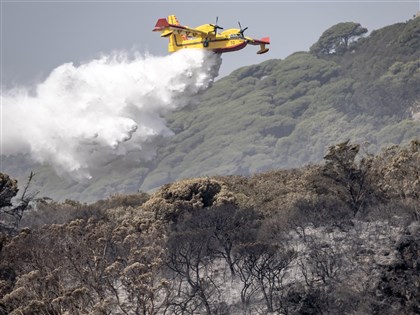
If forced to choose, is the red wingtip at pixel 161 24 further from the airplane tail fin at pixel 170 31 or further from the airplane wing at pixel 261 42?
the airplane wing at pixel 261 42

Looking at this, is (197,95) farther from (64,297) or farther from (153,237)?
(64,297)

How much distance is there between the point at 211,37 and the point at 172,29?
3.68 meters

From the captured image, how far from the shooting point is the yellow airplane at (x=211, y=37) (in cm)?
6612

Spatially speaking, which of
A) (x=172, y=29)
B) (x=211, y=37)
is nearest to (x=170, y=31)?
(x=172, y=29)

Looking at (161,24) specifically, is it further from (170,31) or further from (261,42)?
(261,42)

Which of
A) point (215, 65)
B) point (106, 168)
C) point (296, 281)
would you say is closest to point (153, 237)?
point (296, 281)

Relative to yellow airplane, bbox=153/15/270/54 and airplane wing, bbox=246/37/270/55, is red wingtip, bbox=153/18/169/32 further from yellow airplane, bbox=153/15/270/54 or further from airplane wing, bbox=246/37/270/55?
airplane wing, bbox=246/37/270/55

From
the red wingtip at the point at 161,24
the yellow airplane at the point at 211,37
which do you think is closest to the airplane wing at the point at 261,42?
the yellow airplane at the point at 211,37

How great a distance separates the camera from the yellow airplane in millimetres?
66125

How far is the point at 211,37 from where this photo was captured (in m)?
67.2

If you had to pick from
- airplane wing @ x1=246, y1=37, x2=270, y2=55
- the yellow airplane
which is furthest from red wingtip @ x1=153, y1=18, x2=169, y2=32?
airplane wing @ x1=246, y1=37, x2=270, y2=55

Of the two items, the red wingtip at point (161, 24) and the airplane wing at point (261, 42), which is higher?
the red wingtip at point (161, 24)

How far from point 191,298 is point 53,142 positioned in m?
36.1

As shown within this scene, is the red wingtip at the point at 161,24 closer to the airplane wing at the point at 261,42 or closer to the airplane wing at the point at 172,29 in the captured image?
the airplane wing at the point at 172,29
